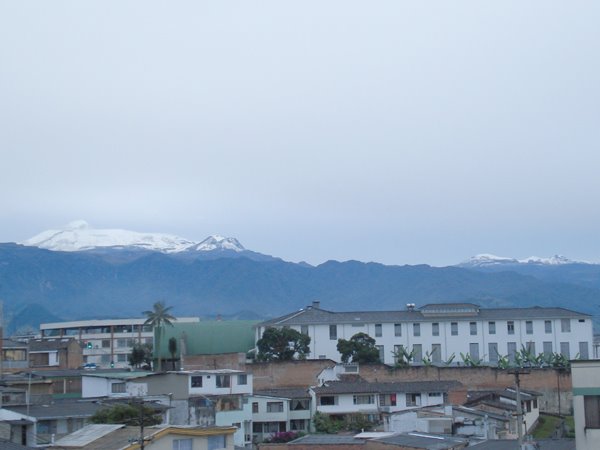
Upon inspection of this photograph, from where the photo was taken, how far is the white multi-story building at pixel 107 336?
316 ft

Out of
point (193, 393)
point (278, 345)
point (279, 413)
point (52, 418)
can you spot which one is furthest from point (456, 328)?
point (52, 418)

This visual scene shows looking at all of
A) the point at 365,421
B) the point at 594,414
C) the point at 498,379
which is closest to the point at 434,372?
the point at 498,379

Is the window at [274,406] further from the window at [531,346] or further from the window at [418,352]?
the window at [531,346]

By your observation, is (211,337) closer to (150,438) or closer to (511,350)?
(511,350)

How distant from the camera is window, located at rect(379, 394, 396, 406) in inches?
2119

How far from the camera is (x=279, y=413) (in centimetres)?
5359

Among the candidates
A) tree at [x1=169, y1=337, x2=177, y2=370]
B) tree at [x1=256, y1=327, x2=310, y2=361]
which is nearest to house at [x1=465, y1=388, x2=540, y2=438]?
tree at [x1=256, y1=327, x2=310, y2=361]

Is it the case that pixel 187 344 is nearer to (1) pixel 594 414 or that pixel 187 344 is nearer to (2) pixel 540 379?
(2) pixel 540 379

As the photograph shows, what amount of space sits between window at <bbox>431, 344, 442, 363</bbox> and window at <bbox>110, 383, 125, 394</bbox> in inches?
1184

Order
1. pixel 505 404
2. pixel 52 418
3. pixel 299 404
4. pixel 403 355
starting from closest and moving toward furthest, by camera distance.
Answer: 1. pixel 52 418
2. pixel 505 404
3. pixel 299 404
4. pixel 403 355

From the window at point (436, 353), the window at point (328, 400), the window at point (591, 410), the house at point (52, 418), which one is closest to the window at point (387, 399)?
the window at point (328, 400)

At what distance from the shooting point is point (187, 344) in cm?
7819

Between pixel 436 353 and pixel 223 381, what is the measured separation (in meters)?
25.3

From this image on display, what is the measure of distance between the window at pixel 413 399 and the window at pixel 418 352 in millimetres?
18825
